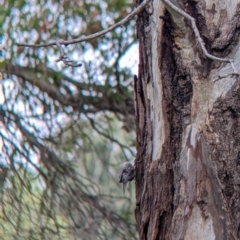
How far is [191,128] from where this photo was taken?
62.8 inches

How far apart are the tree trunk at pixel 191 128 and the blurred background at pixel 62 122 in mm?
1378

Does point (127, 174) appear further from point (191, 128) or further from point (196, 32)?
point (196, 32)

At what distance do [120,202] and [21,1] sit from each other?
1.46 metres

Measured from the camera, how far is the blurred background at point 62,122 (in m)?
3.08

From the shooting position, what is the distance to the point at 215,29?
159cm

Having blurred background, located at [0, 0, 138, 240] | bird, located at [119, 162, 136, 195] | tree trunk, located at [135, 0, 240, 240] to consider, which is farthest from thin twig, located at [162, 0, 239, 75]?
blurred background, located at [0, 0, 138, 240]

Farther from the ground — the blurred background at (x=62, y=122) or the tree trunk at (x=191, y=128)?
the blurred background at (x=62, y=122)

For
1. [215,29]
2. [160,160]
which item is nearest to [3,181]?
[160,160]

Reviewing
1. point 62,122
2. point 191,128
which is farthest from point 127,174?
point 62,122

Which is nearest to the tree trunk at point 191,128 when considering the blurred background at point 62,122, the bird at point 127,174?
the bird at point 127,174

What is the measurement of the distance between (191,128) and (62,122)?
2.12 m

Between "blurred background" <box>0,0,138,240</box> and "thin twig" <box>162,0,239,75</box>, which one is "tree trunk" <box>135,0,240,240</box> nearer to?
"thin twig" <box>162,0,239,75</box>

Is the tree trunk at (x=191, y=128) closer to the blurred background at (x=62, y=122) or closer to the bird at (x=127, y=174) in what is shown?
the bird at (x=127, y=174)

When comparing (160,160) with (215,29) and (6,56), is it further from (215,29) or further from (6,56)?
(6,56)
